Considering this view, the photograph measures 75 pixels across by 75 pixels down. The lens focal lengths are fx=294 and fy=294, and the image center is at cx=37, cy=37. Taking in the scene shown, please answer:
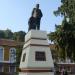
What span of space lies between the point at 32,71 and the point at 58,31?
1335cm

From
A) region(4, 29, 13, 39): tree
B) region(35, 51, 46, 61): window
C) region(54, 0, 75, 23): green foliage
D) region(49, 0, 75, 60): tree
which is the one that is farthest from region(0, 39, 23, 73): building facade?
region(35, 51, 46, 61): window

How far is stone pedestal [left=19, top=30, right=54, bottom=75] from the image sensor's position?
15398mm

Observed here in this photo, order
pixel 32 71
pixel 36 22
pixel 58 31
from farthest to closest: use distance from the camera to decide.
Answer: pixel 58 31 < pixel 36 22 < pixel 32 71

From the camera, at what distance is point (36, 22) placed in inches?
674

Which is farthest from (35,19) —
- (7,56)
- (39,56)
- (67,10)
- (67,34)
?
(7,56)

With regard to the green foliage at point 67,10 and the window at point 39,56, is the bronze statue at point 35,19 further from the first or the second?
the green foliage at point 67,10

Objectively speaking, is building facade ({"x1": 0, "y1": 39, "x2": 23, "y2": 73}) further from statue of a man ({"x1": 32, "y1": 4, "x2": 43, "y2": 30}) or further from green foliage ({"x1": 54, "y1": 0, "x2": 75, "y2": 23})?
statue of a man ({"x1": 32, "y1": 4, "x2": 43, "y2": 30})

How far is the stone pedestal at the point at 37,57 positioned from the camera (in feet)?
50.5

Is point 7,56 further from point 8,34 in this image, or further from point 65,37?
point 65,37

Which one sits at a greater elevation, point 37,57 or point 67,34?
point 67,34

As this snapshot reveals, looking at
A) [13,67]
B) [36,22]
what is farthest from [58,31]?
[13,67]

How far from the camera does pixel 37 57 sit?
15.6 metres

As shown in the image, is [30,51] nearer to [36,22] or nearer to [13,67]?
[36,22]

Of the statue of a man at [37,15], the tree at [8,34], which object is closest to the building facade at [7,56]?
the tree at [8,34]
